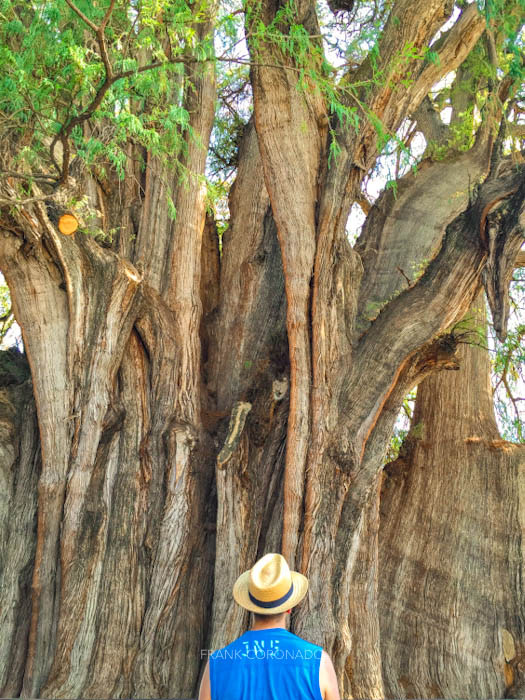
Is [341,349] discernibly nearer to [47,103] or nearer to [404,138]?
[47,103]

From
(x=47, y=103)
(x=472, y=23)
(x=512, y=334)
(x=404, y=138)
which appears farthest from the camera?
(x=404, y=138)

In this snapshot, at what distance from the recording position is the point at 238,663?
2.31m

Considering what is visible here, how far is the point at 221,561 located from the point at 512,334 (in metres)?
3.67

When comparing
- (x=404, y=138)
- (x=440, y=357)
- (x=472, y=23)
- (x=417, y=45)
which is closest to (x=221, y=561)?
(x=440, y=357)

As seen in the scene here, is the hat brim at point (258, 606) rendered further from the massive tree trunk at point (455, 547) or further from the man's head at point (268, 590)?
the massive tree trunk at point (455, 547)

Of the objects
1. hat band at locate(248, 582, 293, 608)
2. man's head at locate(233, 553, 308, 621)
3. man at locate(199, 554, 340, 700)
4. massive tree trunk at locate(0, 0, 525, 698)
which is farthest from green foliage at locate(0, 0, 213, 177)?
man at locate(199, 554, 340, 700)

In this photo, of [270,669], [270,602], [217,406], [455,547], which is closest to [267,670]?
[270,669]

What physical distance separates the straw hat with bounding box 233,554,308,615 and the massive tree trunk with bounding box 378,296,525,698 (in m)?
3.57

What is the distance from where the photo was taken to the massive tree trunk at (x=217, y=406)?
16.0 ft

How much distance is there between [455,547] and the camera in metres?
6.26

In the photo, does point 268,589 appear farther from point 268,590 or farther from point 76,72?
point 76,72

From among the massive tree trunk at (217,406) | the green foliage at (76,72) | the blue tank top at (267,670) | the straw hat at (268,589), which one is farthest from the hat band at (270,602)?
the green foliage at (76,72)

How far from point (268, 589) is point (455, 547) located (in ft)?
13.8

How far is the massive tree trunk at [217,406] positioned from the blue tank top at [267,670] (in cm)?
238
